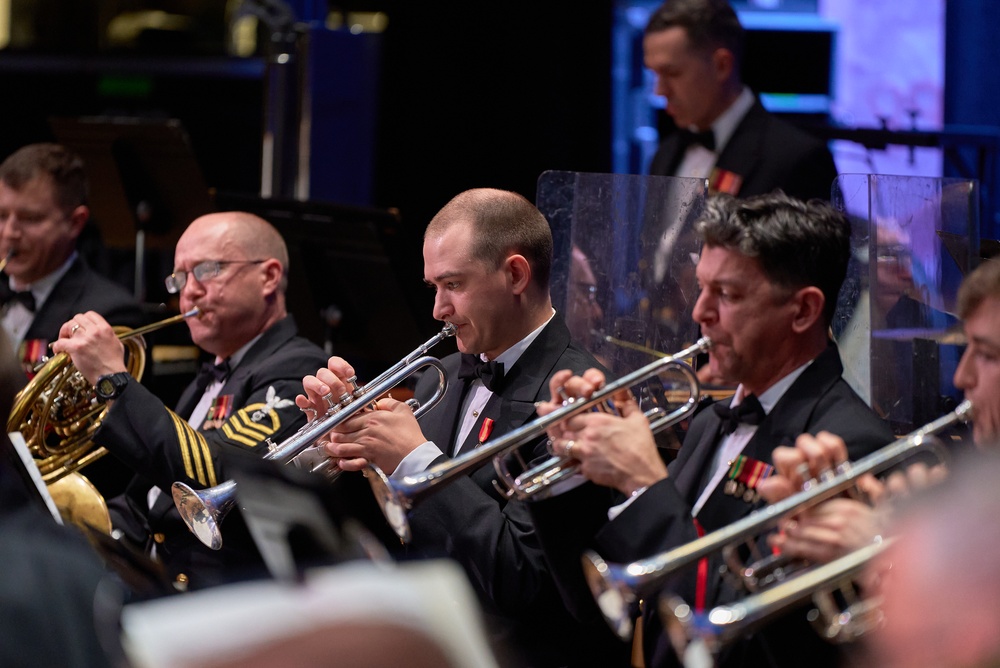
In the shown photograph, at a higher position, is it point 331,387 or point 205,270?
point 205,270

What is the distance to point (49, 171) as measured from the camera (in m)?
5.61

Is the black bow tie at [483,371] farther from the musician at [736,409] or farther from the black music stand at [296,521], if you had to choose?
the black music stand at [296,521]

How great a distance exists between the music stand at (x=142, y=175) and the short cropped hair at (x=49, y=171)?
543 millimetres

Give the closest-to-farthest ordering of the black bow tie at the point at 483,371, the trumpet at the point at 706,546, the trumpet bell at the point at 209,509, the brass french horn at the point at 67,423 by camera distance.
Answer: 1. the trumpet at the point at 706,546
2. the trumpet bell at the point at 209,509
3. the black bow tie at the point at 483,371
4. the brass french horn at the point at 67,423

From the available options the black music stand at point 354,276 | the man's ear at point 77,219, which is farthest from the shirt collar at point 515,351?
the man's ear at point 77,219

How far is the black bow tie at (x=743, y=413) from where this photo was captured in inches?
117

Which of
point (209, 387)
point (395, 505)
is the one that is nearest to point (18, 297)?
point (209, 387)

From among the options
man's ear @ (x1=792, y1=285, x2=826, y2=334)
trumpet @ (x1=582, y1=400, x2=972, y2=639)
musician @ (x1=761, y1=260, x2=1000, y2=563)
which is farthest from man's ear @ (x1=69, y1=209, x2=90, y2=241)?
musician @ (x1=761, y1=260, x2=1000, y2=563)

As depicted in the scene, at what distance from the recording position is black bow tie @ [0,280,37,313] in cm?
540

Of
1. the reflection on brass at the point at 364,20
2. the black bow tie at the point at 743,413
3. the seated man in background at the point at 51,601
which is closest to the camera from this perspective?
the seated man in background at the point at 51,601

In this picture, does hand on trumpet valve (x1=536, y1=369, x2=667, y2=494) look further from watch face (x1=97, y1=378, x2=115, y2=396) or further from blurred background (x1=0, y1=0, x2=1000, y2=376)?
blurred background (x1=0, y1=0, x2=1000, y2=376)

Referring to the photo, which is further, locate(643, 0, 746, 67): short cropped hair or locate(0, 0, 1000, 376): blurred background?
locate(0, 0, 1000, 376): blurred background

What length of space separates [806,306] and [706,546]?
0.86m

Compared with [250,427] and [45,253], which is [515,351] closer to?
[250,427]
